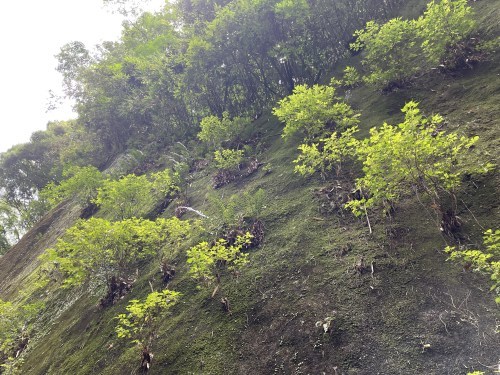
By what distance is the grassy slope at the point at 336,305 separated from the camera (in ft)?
16.9

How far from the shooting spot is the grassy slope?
5.14 metres

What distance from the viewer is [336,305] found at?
626cm

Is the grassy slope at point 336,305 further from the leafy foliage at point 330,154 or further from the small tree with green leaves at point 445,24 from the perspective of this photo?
the small tree with green leaves at point 445,24

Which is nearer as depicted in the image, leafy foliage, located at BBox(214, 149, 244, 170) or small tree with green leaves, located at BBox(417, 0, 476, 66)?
small tree with green leaves, located at BBox(417, 0, 476, 66)

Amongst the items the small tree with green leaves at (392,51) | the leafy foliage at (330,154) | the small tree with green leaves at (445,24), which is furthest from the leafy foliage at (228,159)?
the small tree with green leaves at (445,24)

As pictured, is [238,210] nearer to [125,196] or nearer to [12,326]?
[125,196]

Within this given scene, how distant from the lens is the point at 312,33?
17.8 meters

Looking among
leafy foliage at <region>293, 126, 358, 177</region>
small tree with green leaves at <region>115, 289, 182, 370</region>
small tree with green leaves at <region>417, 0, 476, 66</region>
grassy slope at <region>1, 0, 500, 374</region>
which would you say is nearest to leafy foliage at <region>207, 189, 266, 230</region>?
grassy slope at <region>1, 0, 500, 374</region>

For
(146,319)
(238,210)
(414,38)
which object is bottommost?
(238,210)

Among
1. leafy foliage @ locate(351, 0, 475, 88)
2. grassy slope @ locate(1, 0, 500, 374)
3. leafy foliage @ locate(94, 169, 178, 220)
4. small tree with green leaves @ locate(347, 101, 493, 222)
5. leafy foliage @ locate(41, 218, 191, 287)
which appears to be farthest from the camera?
leafy foliage @ locate(94, 169, 178, 220)

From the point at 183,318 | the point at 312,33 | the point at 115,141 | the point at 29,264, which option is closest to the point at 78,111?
the point at 115,141

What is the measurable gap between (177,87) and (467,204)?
18064 mm

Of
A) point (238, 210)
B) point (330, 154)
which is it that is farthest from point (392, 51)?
point (238, 210)

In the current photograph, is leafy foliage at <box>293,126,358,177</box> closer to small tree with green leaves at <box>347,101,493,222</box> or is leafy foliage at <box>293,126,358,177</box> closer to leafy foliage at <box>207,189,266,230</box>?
leafy foliage at <box>207,189,266,230</box>
